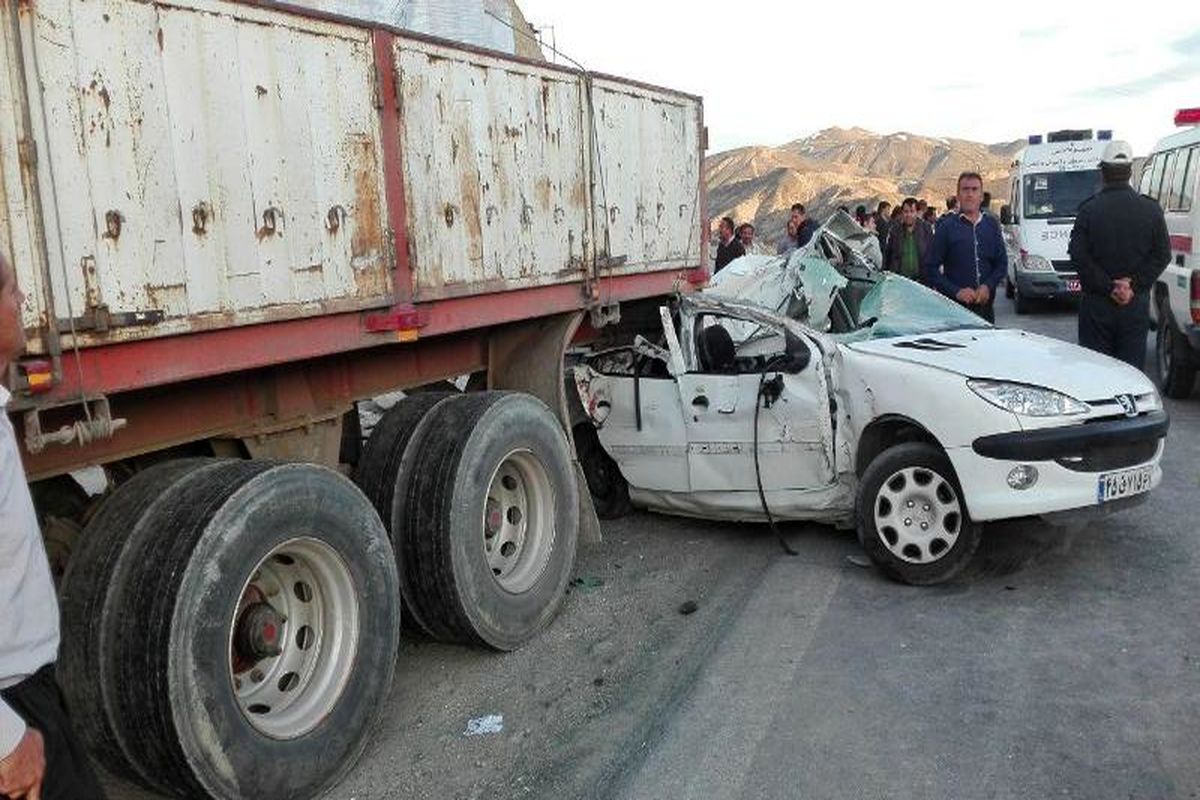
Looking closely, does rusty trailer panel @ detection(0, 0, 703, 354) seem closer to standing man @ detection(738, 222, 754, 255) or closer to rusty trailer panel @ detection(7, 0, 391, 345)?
rusty trailer panel @ detection(7, 0, 391, 345)

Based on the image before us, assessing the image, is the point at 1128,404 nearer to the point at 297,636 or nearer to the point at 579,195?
the point at 579,195

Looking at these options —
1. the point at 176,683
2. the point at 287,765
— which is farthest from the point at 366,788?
the point at 176,683

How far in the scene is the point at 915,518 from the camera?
200 inches

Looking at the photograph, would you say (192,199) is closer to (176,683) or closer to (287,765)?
(176,683)

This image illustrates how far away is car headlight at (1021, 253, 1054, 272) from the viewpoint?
16.1 meters

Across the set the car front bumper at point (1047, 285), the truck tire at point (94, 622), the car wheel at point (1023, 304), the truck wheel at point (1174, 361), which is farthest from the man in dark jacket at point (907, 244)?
the truck tire at point (94, 622)

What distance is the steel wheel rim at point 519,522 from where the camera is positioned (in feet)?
15.8

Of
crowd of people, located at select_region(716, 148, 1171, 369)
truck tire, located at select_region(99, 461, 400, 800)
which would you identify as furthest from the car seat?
truck tire, located at select_region(99, 461, 400, 800)

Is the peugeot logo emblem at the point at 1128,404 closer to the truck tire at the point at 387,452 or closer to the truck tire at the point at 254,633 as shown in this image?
the truck tire at the point at 387,452

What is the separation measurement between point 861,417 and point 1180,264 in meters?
4.84

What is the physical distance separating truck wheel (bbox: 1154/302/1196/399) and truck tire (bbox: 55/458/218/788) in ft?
27.2

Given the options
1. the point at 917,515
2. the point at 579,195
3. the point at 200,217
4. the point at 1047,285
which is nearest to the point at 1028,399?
the point at 917,515

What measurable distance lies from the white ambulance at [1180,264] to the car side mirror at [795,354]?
4120 millimetres

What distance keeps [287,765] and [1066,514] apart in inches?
142
